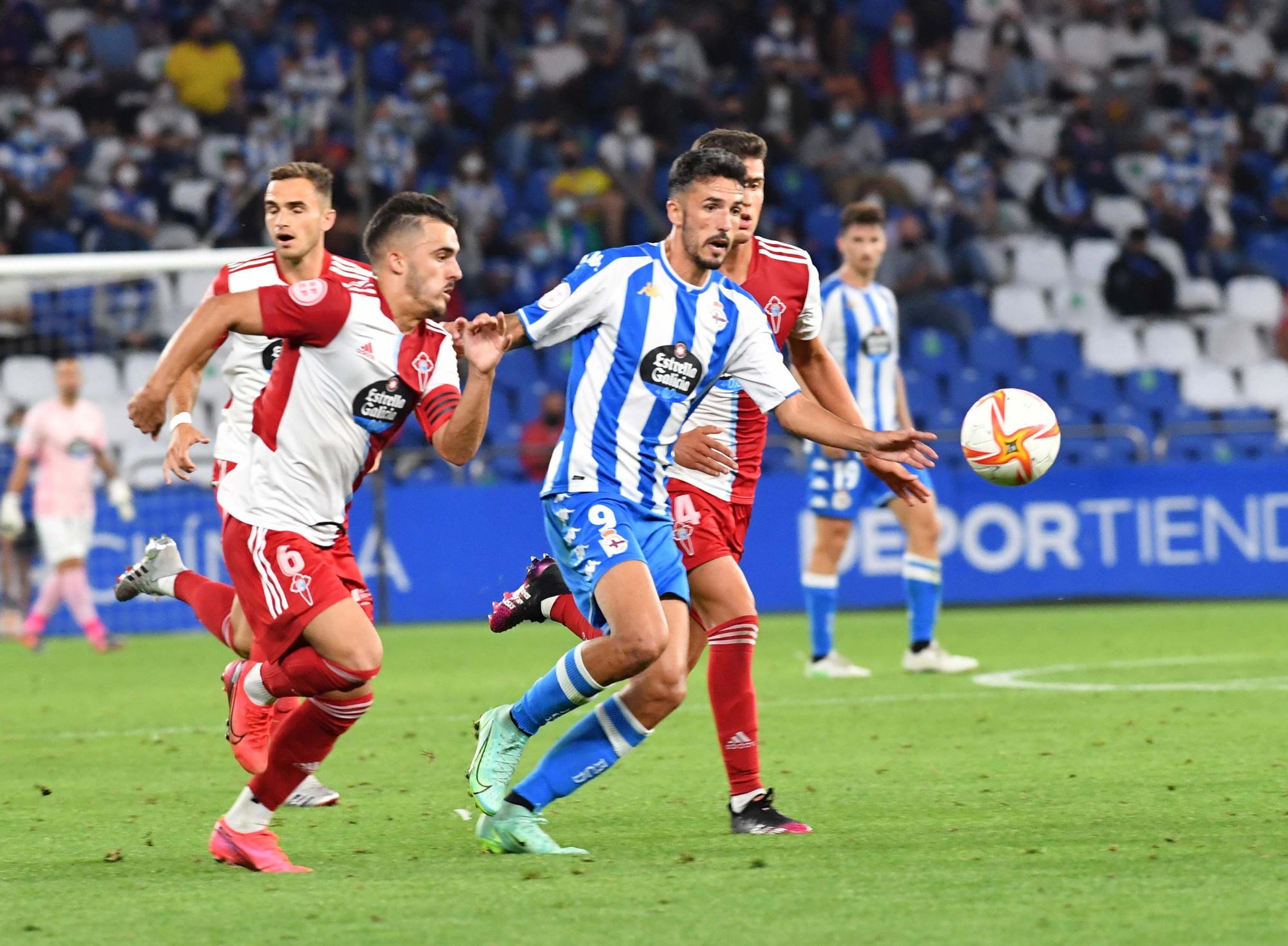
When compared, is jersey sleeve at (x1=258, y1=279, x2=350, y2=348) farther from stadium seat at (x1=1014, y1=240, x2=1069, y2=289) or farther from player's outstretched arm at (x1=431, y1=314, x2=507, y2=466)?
stadium seat at (x1=1014, y1=240, x2=1069, y2=289)

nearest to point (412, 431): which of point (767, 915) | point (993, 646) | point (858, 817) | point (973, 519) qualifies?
point (973, 519)

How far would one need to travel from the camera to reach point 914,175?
2061 cm

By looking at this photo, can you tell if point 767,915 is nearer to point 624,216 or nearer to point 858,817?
point 858,817

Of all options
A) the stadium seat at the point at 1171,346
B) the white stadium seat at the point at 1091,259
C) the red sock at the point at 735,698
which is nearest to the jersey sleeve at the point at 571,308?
the red sock at the point at 735,698

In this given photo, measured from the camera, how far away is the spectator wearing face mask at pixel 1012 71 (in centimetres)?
2166

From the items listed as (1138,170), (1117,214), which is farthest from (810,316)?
(1138,170)

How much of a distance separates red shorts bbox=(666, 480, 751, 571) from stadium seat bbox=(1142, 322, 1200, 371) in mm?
13393

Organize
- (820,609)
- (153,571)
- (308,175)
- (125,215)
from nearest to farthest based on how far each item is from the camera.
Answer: (308,175)
(153,571)
(820,609)
(125,215)

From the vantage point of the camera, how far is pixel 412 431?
17547 mm

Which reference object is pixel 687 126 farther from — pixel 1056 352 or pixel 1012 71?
pixel 1056 352

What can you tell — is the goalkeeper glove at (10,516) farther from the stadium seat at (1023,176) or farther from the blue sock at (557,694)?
the stadium seat at (1023,176)

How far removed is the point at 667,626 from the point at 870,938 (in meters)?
1.69

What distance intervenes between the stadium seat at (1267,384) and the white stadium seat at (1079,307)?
1.48 meters

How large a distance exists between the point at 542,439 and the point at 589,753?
11247mm
